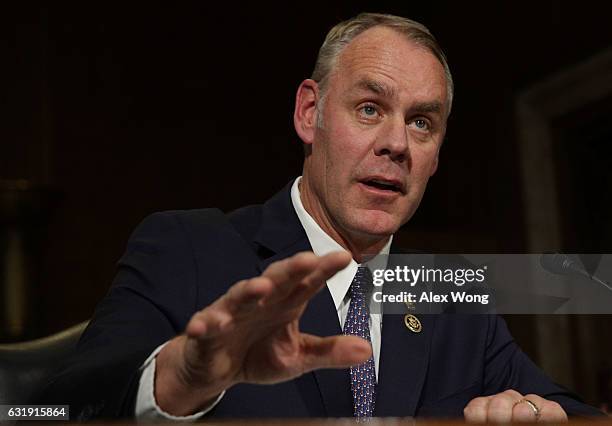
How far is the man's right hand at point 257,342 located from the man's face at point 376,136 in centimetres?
60

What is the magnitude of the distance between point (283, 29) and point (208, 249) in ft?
8.12

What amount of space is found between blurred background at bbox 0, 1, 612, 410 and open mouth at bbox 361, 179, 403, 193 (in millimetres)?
1877

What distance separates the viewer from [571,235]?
11.2ft

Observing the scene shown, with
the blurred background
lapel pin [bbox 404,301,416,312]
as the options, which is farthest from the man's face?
the blurred background

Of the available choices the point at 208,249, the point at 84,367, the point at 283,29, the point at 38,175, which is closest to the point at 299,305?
the point at 84,367

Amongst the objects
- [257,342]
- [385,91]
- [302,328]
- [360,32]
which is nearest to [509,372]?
[302,328]

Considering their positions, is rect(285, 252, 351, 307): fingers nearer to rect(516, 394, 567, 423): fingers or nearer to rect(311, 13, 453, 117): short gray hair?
rect(516, 394, 567, 423): fingers

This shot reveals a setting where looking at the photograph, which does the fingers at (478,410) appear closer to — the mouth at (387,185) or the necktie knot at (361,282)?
the necktie knot at (361,282)

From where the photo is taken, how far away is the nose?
4.64 feet

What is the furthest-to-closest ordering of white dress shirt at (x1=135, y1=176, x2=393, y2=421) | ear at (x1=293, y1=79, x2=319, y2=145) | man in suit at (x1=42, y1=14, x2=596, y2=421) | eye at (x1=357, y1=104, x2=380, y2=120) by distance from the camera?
ear at (x1=293, y1=79, x2=319, y2=145)
eye at (x1=357, y1=104, x2=380, y2=120)
white dress shirt at (x1=135, y1=176, x2=393, y2=421)
man in suit at (x1=42, y1=14, x2=596, y2=421)

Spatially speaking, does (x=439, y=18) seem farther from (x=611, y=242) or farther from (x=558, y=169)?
(x=611, y=242)

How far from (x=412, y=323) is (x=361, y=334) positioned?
11 cm

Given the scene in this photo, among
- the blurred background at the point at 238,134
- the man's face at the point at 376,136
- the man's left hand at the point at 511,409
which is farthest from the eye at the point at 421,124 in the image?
the blurred background at the point at 238,134

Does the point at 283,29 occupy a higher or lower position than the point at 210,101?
higher
